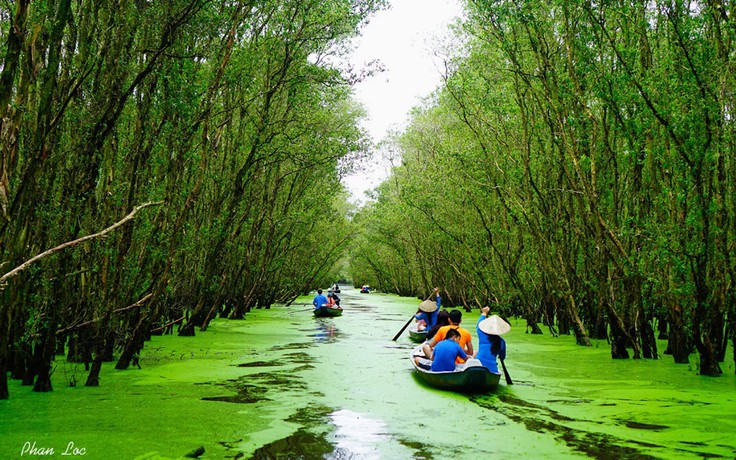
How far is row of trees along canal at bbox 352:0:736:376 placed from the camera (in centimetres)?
926

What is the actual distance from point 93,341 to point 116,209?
2141 mm

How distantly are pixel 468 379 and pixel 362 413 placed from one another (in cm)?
201

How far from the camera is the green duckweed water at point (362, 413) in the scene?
5570mm

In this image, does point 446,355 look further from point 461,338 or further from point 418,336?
point 418,336

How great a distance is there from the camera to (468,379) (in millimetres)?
8445

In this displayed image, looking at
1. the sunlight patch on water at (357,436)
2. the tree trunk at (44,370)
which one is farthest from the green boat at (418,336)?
the tree trunk at (44,370)

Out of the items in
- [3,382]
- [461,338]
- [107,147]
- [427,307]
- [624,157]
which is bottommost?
[3,382]

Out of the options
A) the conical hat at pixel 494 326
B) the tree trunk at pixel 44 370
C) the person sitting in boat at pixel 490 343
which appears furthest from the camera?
the person sitting in boat at pixel 490 343

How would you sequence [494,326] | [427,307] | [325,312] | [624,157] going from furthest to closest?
[325,312] < [427,307] < [624,157] < [494,326]

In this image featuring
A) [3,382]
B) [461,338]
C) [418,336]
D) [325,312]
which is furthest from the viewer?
[325,312]

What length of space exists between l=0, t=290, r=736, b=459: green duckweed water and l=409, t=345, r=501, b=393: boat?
165 mm

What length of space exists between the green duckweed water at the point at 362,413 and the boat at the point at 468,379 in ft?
0.54

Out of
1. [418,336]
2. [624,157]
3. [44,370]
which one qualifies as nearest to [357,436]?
[44,370]

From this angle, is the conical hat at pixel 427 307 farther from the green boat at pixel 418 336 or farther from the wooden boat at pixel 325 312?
the wooden boat at pixel 325 312
